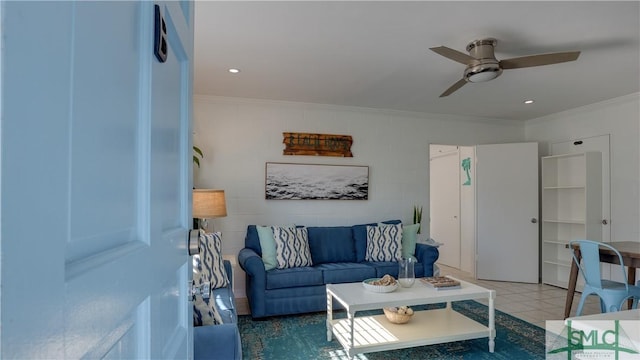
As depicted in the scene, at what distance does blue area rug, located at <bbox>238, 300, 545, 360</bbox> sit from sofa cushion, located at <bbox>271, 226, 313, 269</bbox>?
535 millimetres

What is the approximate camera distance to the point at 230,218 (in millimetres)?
4258

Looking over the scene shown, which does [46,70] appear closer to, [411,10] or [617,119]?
[411,10]

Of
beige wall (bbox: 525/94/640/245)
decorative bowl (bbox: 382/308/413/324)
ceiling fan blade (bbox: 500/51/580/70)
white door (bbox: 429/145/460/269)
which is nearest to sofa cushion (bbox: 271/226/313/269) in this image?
decorative bowl (bbox: 382/308/413/324)

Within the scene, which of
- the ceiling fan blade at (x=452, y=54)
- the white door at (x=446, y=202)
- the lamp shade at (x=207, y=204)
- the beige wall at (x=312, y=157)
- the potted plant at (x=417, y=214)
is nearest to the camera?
the ceiling fan blade at (x=452, y=54)

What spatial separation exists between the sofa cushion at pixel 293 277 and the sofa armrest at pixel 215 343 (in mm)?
1885

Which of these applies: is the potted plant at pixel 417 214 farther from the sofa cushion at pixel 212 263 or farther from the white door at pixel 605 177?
the sofa cushion at pixel 212 263

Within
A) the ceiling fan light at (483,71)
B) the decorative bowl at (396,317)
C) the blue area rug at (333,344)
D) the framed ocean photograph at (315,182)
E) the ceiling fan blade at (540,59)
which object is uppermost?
the ceiling fan blade at (540,59)

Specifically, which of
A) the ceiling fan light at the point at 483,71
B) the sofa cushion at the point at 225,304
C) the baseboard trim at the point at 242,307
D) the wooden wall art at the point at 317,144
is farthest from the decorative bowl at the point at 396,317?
the wooden wall art at the point at 317,144

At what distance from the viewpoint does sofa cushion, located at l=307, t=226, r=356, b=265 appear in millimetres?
4066

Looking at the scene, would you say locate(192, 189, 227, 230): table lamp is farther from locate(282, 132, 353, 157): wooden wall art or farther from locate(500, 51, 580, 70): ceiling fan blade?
locate(500, 51, 580, 70): ceiling fan blade

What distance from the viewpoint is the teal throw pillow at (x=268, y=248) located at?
3.66 metres

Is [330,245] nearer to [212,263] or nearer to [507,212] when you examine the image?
[212,263]

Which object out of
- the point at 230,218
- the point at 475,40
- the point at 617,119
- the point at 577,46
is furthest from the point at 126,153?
the point at 617,119

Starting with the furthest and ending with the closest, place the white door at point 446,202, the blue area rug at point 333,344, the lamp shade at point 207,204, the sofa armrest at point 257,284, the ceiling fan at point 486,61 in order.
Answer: the white door at point 446,202, the sofa armrest at point 257,284, the lamp shade at point 207,204, the blue area rug at point 333,344, the ceiling fan at point 486,61
